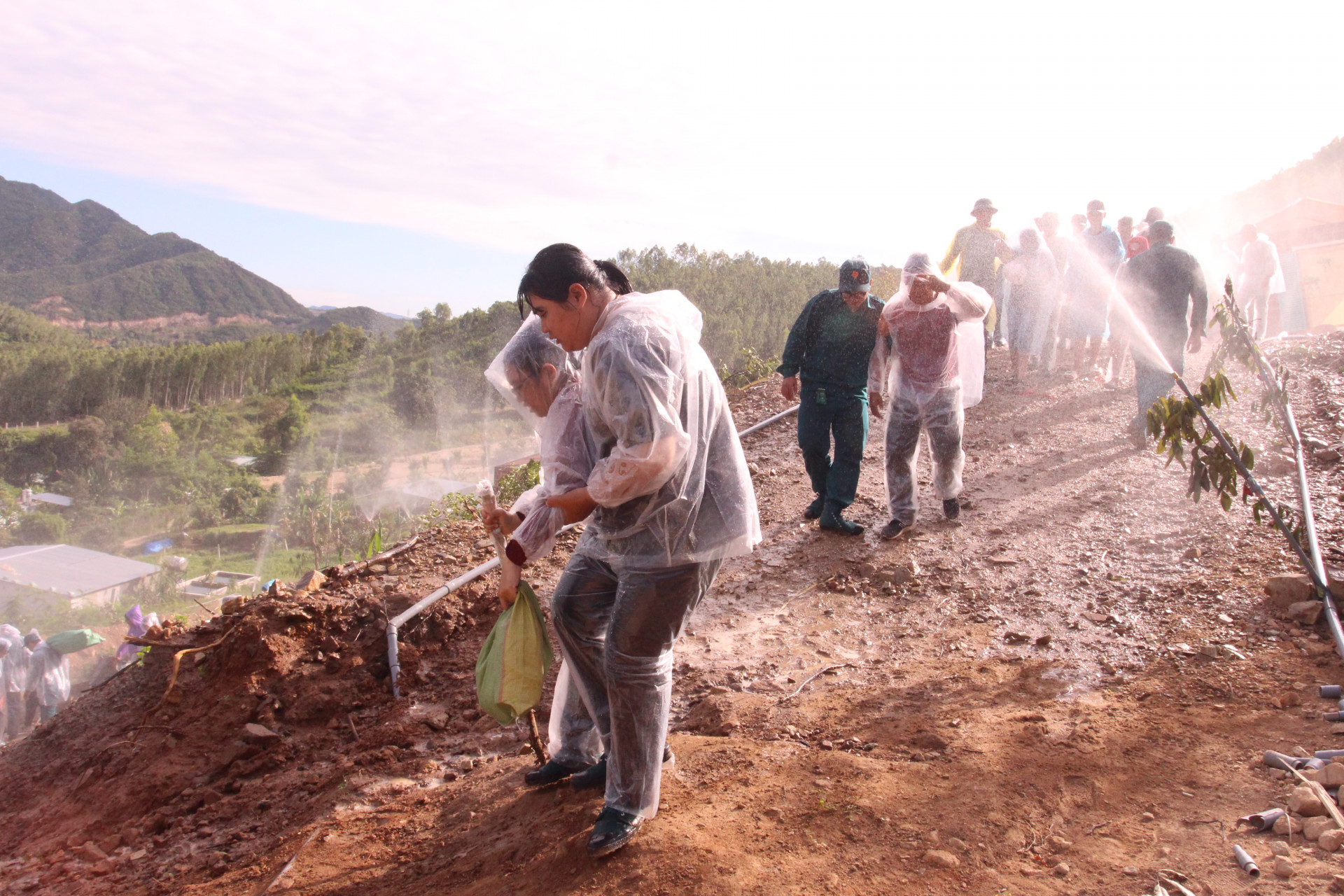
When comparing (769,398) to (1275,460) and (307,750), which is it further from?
(307,750)

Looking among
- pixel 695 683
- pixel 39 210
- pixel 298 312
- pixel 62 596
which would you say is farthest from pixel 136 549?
pixel 39 210

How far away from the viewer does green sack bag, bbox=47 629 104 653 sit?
9930mm

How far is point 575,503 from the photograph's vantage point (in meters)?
2.20

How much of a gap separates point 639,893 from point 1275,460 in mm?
6113

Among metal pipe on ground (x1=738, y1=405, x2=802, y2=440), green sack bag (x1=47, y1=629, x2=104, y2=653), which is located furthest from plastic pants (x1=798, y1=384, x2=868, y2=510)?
green sack bag (x1=47, y1=629, x2=104, y2=653)

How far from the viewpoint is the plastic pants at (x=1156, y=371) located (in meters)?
6.41

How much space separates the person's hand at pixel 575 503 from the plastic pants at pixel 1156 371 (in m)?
5.75

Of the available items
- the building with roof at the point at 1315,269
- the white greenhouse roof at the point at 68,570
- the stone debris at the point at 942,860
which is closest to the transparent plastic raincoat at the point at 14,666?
the stone debris at the point at 942,860

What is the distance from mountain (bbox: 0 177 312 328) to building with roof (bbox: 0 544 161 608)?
327ft

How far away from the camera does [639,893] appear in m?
2.08

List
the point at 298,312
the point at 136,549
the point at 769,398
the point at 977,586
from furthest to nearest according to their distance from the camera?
1. the point at 298,312
2. the point at 136,549
3. the point at 769,398
4. the point at 977,586

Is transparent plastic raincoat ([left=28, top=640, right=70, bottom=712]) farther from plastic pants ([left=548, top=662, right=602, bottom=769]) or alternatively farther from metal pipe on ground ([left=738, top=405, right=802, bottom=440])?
plastic pants ([left=548, top=662, right=602, bottom=769])

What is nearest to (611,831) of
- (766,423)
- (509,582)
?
(509,582)

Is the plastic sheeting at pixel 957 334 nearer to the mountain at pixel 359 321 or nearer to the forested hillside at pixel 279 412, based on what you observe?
the forested hillside at pixel 279 412
